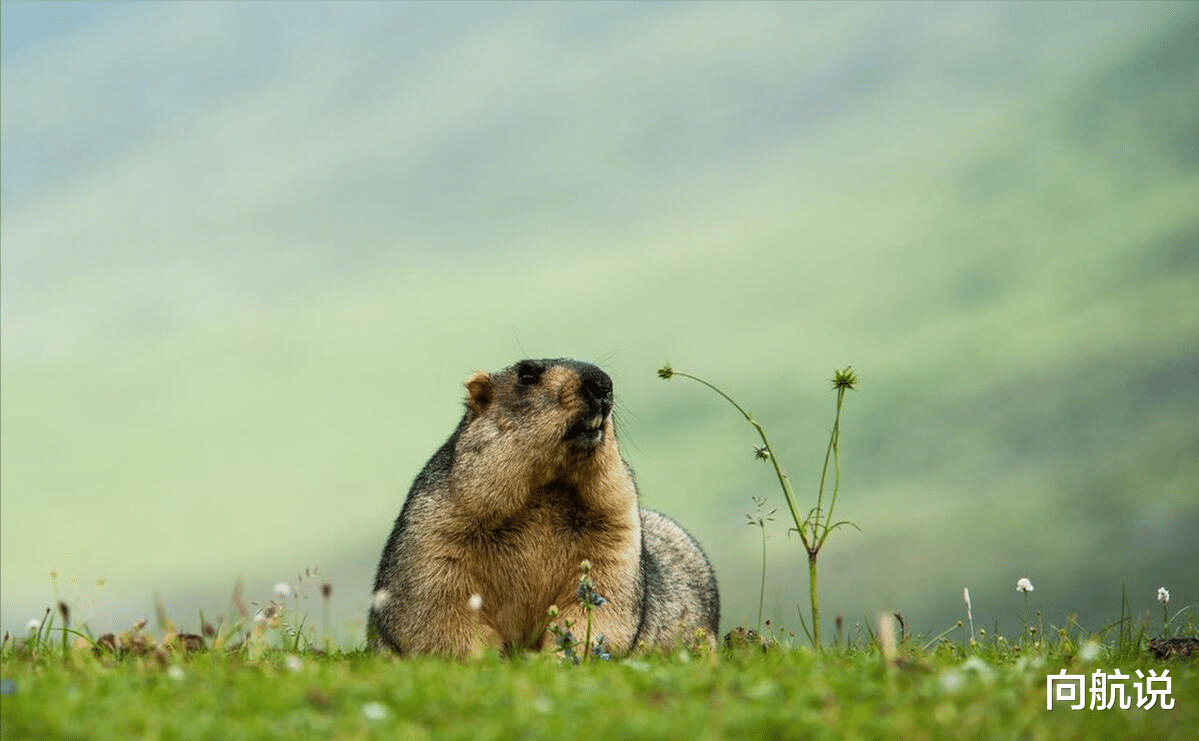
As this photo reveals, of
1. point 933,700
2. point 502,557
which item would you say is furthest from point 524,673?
point 502,557

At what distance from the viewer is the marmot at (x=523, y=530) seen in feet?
33.1

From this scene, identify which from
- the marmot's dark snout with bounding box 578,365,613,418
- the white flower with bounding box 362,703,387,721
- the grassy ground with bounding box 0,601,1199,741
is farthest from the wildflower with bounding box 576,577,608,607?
the white flower with bounding box 362,703,387,721

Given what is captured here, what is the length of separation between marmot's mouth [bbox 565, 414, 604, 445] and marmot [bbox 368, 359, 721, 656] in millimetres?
10

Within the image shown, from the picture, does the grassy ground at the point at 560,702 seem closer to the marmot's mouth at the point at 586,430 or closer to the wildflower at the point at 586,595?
the wildflower at the point at 586,595

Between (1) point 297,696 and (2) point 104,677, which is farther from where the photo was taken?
(2) point 104,677

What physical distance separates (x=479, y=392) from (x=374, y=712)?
4.70 m

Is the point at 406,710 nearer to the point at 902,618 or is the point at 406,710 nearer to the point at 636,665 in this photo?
the point at 636,665

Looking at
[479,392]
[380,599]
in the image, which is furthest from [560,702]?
[479,392]

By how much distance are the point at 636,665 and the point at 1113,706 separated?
103 inches

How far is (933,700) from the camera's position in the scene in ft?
22.4

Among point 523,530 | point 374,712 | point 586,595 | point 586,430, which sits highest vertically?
point 586,430

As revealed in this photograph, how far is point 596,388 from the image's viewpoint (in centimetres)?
1005
